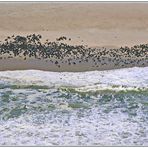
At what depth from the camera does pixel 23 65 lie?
3.09m

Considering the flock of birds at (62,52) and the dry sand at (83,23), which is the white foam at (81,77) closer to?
the flock of birds at (62,52)

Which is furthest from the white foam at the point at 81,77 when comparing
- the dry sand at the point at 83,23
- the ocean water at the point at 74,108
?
the dry sand at the point at 83,23

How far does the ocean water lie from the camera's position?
7.17 ft

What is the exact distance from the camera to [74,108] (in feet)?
8.59

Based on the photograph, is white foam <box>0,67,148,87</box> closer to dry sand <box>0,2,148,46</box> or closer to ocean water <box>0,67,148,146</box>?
ocean water <box>0,67,148,146</box>

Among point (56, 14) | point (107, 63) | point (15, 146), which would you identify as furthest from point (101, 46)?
point (15, 146)

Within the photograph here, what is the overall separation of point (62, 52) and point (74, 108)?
2.00 feet

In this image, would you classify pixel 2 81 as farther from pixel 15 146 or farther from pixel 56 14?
pixel 15 146

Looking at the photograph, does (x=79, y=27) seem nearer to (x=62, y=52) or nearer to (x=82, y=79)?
(x=62, y=52)

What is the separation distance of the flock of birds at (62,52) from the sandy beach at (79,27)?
0.05ft

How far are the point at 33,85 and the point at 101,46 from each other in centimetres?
51

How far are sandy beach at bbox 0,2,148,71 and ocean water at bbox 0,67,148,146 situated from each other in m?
0.07

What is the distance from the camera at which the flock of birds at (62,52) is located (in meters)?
3.11

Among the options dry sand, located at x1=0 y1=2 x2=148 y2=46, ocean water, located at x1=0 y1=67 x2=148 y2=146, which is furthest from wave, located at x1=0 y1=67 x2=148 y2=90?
dry sand, located at x1=0 y1=2 x2=148 y2=46
